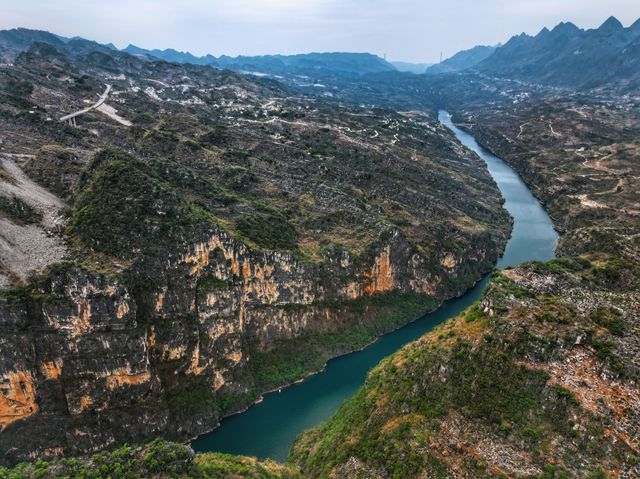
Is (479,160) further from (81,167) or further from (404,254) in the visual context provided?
(81,167)

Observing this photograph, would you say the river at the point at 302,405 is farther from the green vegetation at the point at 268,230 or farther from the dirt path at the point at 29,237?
the dirt path at the point at 29,237

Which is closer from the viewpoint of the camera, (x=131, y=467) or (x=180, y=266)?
(x=131, y=467)

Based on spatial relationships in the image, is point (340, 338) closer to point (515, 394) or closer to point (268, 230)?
point (268, 230)

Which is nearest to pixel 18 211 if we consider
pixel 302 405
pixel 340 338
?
Answer: pixel 302 405

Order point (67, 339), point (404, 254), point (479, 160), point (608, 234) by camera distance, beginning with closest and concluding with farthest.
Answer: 1. point (67, 339)
2. point (608, 234)
3. point (404, 254)
4. point (479, 160)

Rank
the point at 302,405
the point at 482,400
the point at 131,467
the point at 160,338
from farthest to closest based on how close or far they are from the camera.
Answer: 1. the point at 302,405
2. the point at 160,338
3. the point at 482,400
4. the point at 131,467

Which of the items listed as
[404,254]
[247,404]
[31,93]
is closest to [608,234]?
[404,254]

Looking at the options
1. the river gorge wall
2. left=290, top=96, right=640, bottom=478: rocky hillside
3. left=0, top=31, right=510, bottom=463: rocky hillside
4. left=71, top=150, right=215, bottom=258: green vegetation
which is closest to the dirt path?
left=0, top=31, right=510, bottom=463: rocky hillside

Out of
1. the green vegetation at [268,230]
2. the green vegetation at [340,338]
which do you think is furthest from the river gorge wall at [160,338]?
the green vegetation at [268,230]
